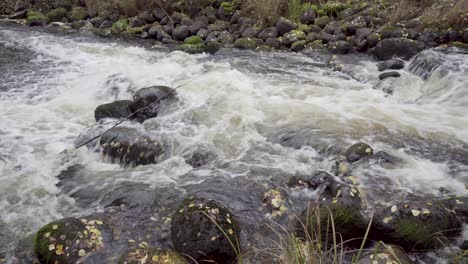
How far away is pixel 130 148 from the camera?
5547 mm

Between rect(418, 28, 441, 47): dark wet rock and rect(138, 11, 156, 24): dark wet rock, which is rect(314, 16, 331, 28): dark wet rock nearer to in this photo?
rect(418, 28, 441, 47): dark wet rock

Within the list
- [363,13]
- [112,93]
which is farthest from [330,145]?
[363,13]

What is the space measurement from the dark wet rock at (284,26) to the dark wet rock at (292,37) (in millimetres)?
188

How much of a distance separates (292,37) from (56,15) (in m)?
8.21

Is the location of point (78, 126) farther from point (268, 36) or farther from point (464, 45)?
point (464, 45)

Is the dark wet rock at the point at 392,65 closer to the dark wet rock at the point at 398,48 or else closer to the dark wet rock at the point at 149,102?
the dark wet rock at the point at 398,48

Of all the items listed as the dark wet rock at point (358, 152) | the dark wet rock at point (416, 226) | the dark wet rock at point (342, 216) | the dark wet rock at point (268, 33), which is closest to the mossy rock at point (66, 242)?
the dark wet rock at point (342, 216)

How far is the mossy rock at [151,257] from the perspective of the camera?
11.2 ft

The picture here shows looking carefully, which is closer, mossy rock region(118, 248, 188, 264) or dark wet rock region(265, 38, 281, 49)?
mossy rock region(118, 248, 188, 264)

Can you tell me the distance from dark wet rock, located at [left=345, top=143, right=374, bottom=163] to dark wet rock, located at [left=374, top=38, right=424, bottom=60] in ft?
15.1

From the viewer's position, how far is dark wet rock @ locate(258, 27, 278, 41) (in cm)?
1080

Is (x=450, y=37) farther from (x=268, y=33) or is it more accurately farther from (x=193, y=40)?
(x=193, y=40)

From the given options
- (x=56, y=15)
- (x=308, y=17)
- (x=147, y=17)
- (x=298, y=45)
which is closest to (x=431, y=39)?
(x=298, y=45)

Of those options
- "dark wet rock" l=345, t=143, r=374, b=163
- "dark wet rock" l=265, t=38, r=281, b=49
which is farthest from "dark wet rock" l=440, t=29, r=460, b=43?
"dark wet rock" l=345, t=143, r=374, b=163
